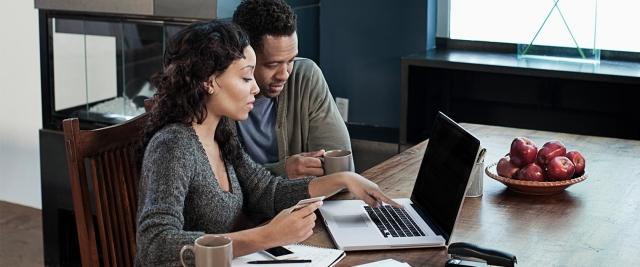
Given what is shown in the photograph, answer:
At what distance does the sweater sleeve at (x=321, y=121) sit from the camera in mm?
2713

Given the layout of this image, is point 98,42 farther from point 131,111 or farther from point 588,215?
point 588,215

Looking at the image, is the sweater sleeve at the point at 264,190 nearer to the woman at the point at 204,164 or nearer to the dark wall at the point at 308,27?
the woman at the point at 204,164

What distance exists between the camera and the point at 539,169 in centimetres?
232

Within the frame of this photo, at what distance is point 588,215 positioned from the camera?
2180 millimetres

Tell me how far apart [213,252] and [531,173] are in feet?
3.28

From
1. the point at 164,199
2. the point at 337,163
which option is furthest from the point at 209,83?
the point at 337,163

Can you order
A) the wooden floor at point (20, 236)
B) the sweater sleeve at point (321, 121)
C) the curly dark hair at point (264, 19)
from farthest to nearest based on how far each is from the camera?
1. the wooden floor at point (20, 236)
2. the sweater sleeve at point (321, 121)
3. the curly dark hair at point (264, 19)

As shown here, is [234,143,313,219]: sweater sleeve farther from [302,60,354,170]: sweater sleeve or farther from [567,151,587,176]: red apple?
[567,151,587,176]: red apple

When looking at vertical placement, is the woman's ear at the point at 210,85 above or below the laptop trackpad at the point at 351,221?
above

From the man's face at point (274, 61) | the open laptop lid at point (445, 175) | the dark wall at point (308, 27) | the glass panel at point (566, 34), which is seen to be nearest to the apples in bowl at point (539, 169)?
the open laptop lid at point (445, 175)

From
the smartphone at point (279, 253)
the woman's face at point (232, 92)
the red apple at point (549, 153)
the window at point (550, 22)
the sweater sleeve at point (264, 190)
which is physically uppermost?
the window at point (550, 22)

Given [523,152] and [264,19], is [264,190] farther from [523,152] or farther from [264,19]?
[523,152]

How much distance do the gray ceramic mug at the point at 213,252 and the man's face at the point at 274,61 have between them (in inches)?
37.1

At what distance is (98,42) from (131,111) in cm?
32
